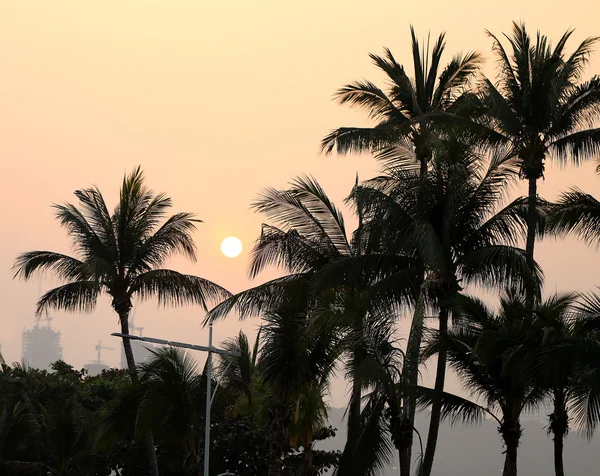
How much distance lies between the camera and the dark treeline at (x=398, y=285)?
28406 millimetres

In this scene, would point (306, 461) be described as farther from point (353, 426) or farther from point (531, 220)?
point (531, 220)

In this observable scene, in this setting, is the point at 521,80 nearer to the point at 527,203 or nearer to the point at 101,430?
the point at 527,203

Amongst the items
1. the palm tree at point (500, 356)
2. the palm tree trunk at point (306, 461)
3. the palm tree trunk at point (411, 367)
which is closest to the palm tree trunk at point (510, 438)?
the palm tree at point (500, 356)

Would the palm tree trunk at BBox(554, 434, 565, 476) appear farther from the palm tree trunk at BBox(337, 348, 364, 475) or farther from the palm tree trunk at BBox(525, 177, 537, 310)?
the palm tree trunk at BBox(337, 348, 364, 475)

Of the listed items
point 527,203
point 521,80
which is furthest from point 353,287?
point 521,80

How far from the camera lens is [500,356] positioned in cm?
2769

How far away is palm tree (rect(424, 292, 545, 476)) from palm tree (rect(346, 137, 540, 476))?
0.93 m

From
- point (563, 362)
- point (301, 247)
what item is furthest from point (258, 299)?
point (563, 362)

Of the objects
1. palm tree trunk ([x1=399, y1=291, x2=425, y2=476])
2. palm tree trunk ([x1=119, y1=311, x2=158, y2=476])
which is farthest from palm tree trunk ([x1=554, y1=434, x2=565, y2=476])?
palm tree trunk ([x1=119, y1=311, x2=158, y2=476])

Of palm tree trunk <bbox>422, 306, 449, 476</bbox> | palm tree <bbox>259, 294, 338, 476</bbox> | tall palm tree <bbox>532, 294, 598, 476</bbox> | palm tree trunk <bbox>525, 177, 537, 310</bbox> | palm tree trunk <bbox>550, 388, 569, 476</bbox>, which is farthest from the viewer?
palm tree trunk <bbox>525, 177, 537, 310</bbox>

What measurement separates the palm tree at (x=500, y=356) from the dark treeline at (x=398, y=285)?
0.06 meters

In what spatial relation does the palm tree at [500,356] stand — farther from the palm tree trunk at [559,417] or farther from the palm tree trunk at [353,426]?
the palm tree trunk at [353,426]

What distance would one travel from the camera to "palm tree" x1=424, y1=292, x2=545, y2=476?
89.2 feet

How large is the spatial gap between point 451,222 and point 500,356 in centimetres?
568
